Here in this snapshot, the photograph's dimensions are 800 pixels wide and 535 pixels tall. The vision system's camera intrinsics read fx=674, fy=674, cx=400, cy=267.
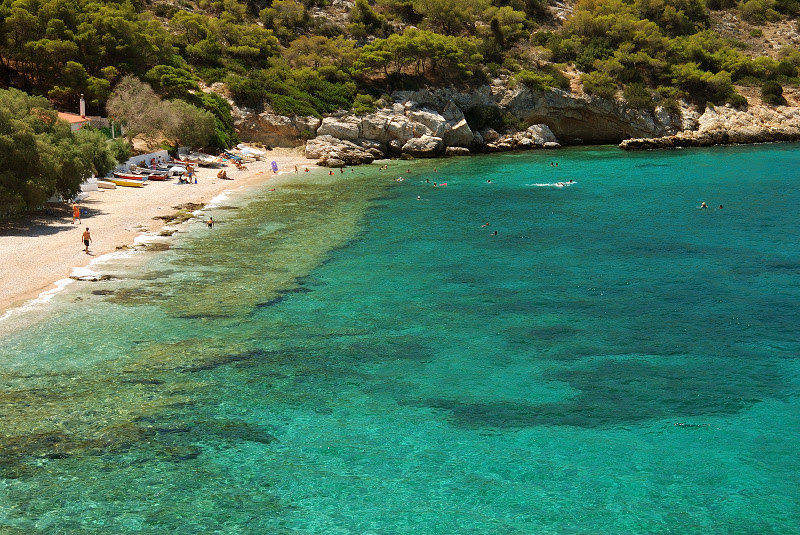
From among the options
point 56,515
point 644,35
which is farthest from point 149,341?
point 644,35

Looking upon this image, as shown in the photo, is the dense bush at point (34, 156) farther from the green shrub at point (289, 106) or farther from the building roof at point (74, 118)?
the green shrub at point (289, 106)

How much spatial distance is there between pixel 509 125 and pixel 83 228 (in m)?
65.8

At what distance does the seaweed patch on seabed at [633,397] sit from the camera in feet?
64.3

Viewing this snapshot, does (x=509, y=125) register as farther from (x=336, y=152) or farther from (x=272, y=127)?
(x=272, y=127)

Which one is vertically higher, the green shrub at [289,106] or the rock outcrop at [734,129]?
the green shrub at [289,106]

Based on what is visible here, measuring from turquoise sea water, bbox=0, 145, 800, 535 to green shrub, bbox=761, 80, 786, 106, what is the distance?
2646 inches

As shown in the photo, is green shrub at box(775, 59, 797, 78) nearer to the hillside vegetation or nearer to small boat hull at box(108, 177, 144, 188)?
the hillside vegetation

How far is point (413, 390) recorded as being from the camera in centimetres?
2150

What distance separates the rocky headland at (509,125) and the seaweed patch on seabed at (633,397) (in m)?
64.0

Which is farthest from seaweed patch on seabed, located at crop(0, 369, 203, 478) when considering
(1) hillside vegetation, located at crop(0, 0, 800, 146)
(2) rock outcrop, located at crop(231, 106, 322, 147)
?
(2) rock outcrop, located at crop(231, 106, 322, 147)

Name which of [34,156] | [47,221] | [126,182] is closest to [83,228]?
[47,221]

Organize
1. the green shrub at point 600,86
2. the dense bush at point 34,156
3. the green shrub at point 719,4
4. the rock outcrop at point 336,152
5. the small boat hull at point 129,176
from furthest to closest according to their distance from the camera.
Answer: the green shrub at point 719,4 → the green shrub at point 600,86 → the rock outcrop at point 336,152 → the small boat hull at point 129,176 → the dense bush at point 34,156

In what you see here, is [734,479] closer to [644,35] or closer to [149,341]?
[149,341]

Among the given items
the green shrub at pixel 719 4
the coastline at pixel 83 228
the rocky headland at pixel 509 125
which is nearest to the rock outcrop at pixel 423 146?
the rocky headland at pixel 509 125
